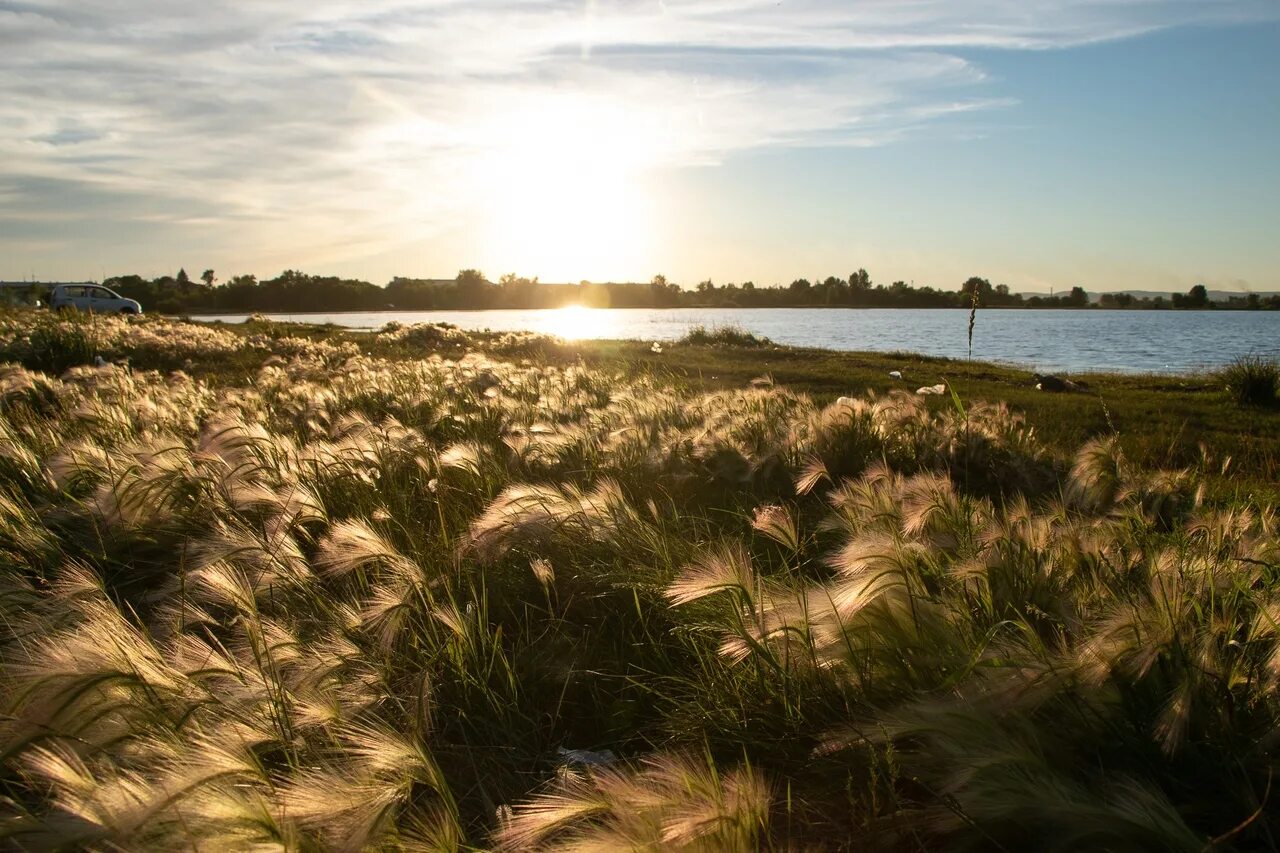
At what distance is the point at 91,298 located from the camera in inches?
1229

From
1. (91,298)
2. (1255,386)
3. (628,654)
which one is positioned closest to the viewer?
(628,654)

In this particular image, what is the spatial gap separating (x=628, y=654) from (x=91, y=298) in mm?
37263

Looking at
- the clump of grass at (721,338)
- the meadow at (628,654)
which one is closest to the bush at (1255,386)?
the meadow at (628,654)

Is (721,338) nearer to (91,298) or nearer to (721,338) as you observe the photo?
(721,338)

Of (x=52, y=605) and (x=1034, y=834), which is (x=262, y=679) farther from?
(x=1034, y=834)

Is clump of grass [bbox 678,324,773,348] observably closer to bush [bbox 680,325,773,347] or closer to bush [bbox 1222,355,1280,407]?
bush [bbox 680,325,773,347]

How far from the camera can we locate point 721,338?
20.0 m

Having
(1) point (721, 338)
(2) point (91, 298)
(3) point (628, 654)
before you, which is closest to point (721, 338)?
(1) point (721, 338)

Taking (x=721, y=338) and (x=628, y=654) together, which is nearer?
(x=628, y=654)

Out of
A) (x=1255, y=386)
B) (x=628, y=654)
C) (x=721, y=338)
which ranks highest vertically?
(x=721, y=338)

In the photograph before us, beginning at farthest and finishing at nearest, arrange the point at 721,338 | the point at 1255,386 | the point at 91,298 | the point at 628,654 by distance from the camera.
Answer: the point at 91,298 < the point at 721,338 < the point at 1255,386 < the point at 628,654

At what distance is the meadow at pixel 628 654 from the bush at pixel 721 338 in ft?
48.7

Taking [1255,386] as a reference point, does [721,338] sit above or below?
above

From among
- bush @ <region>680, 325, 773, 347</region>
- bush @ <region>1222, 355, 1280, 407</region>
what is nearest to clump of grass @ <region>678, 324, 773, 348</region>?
bush @ <region>680, 325, 773, 347</region>
